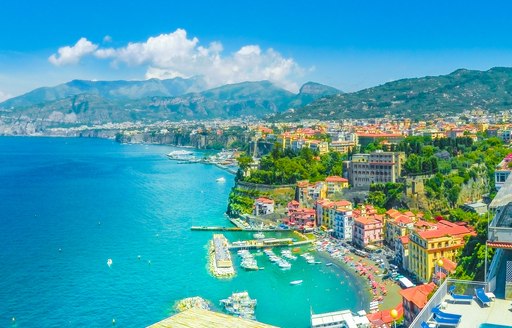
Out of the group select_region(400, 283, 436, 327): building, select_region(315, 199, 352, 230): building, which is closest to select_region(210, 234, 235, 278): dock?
select_region(315, 199, 352, 230): building

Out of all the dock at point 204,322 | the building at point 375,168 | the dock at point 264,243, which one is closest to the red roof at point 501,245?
the dock at point 204,322

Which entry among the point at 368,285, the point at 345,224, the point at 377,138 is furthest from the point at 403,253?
the point at 377,138

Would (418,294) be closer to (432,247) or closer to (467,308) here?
(432,247)

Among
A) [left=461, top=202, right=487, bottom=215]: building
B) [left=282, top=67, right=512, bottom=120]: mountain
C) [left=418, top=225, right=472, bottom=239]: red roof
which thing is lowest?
[left=461, top=202, right=487, bottom=215]: building

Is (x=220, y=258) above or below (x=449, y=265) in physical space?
below

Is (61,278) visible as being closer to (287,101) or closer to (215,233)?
(215,233)

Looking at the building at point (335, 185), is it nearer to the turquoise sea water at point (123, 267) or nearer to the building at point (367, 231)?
the turquoise sea water at point (123, 267)

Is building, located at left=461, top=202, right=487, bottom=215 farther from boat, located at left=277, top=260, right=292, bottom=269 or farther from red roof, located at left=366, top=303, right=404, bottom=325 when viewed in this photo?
red roof, located at left=366, top=303, right=404, bottom=325
